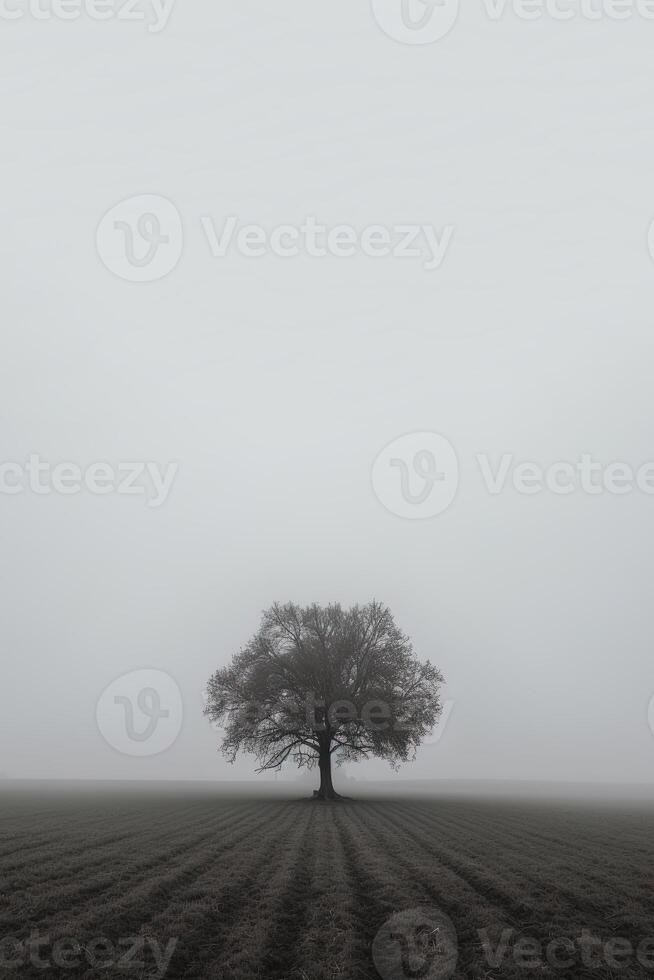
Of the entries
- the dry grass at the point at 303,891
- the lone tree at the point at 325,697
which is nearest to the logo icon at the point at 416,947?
the dry grass at the point at 303,891

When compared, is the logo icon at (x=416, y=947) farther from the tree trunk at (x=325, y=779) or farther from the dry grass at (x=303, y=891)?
the tree trunk at (x=325, y=779)

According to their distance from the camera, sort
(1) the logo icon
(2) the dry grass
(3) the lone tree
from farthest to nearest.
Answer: (3) the lone tree < (2) the dry grass < (1) the logo icon

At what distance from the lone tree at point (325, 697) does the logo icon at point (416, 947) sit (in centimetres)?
3169

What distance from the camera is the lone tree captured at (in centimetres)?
4253

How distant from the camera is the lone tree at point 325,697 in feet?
140

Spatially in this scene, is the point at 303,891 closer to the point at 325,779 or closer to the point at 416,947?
the point at 416,947

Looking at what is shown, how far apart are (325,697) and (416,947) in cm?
3354

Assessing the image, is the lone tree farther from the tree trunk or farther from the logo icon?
the logo icon

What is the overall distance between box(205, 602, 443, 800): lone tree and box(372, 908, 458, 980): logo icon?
31.7 meters

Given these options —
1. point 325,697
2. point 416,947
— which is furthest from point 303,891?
point 325,697

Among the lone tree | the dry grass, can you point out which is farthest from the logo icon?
the lone tree

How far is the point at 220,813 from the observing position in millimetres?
30766

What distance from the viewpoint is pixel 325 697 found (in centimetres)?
4275

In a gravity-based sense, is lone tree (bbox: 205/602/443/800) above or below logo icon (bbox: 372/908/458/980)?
above
